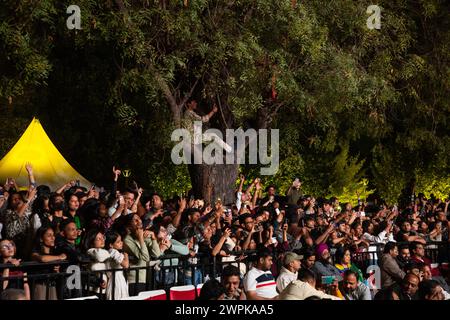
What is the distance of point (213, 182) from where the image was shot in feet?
76.1

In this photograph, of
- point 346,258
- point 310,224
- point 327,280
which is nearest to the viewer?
point 327,280

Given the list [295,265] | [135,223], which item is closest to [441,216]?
[295,265]

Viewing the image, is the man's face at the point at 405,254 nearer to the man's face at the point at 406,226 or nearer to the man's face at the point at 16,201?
the man's face at the point at 406,226

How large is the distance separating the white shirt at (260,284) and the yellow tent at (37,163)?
440 inches

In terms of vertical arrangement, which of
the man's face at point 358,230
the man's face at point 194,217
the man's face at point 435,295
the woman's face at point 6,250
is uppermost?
the man's face at point 194,217

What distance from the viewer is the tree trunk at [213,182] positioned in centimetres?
2312

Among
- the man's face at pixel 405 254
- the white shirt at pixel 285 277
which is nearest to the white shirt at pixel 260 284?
the white shirt at pixel 285 277

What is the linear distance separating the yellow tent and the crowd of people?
4.28 metres

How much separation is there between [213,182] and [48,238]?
1185cm

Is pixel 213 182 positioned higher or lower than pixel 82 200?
higher

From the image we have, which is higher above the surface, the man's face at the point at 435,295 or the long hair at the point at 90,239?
the long hair at the point at 90,239

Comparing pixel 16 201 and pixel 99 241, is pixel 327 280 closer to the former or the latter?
pixel 99 241

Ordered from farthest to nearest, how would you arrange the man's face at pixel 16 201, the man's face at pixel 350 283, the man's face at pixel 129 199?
the man's face at pixel 129 199, the man's face at pixel 16 201, the man's face at pixel 350 283

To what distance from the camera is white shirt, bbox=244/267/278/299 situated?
11843mm
